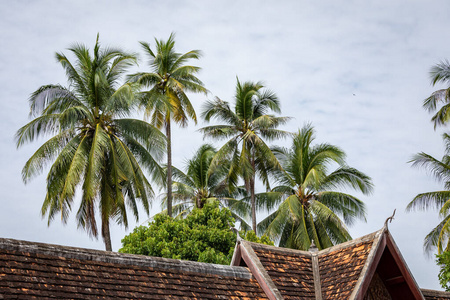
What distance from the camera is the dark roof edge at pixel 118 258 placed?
11.1 m

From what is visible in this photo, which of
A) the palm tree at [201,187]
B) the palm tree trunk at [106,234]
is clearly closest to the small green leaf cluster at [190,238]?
the palm tree trunk at [106,234]

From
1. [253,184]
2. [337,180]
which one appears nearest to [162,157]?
[253,184]

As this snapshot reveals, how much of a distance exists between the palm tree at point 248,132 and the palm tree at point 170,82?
337cm

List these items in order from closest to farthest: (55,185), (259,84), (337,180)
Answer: (55,185) → (337,180) → (259,84)

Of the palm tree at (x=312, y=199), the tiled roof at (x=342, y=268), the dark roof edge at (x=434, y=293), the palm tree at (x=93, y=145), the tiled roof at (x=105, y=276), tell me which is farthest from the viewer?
the palm tree at (x=312, y=199)

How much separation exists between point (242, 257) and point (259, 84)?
22.9m

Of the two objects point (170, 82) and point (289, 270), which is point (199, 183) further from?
point (289, 270)

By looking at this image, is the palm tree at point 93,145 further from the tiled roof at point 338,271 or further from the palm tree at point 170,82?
the tiled roof at point 338,271

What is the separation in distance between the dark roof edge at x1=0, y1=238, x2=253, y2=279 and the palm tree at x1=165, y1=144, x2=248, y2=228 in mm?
22886

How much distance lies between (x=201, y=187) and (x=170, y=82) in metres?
7.87

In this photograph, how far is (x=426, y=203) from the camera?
29578mm

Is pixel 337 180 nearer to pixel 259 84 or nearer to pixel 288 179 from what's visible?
pixel 288 179

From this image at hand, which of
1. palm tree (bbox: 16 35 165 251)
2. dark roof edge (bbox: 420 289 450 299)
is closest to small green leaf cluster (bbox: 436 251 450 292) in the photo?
dark roof edge (bbox: 420 289 450 299)

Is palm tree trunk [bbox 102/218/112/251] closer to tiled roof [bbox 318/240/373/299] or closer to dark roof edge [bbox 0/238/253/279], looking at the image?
tiled roof [bbox 318/240/373/299]
